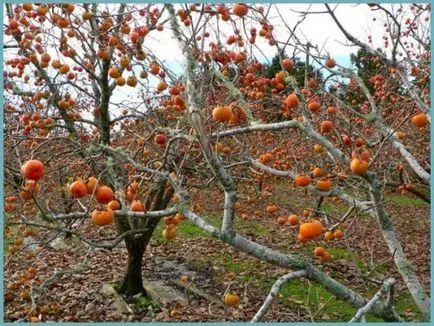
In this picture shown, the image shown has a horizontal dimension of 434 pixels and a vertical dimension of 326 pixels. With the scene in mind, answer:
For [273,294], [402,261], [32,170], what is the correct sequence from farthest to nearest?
[402,261]
[32,170]
[273,294]

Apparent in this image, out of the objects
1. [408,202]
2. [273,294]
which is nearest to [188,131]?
[273,294]

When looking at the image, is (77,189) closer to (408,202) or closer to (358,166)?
(358,166)

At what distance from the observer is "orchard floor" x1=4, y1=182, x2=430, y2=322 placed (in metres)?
5.40

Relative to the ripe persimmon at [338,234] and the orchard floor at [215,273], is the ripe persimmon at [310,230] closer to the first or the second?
the orchard floor at [215,273]

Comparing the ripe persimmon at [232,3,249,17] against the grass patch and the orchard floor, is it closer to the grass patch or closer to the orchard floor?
the orchard floor

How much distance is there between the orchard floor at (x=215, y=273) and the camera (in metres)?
5.40

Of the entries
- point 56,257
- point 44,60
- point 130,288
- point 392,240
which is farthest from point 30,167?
point 56,257

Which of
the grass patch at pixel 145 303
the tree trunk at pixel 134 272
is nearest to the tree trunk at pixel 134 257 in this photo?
the tree trunk at pixel 134 272

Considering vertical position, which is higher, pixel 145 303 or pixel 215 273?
pixel 215 273

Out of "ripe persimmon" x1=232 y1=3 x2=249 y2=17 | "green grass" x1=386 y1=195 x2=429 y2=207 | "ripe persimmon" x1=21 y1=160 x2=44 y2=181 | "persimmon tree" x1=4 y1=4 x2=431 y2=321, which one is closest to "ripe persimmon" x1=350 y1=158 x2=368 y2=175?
"persimmon tree" x1=4 y1=4 x2=431 y2=321

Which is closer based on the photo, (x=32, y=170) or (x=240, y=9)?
(x=32, y=170)

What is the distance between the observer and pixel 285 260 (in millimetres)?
2234

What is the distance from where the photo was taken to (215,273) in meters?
7.33

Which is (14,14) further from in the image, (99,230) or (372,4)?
(99,230)
